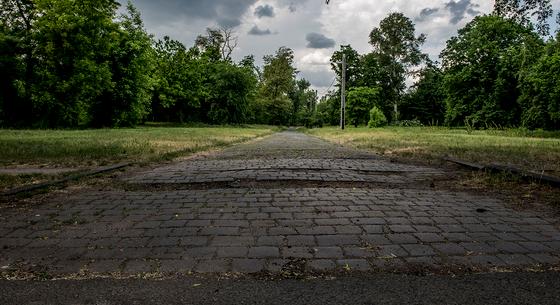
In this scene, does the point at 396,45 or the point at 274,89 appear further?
the point at 274,89

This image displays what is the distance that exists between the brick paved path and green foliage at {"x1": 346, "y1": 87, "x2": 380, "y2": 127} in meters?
43.4

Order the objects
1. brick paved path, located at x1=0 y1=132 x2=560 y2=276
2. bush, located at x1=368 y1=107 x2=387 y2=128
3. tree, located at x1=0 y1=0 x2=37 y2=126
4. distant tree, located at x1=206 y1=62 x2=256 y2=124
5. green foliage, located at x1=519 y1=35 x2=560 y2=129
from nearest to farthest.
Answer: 1. brick paved path, located at x1=0 y1=132 x2=560 y2=276
2. green foliage, located at x1=519 y1=35 x2=560 y2=129
3. tree, located at x1=0 y1=0 x2=37 y2=126
4. bush, located at x1=368 y1=107 x2=387 y2=128
5. distant tree, located at x1=206 y1=62 x2=256 y2=124

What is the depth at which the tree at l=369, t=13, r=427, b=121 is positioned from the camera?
50281 mm

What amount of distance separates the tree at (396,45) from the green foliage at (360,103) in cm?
725

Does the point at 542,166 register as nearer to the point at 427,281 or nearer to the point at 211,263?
the point at 427,281

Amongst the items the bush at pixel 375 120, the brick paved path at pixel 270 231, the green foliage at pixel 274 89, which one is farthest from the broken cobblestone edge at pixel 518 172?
the green foliage at pixel 274 89

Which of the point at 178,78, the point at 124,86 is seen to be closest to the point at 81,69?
the point at 124,86

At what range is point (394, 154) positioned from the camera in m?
10.9

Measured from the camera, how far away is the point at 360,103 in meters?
47.4

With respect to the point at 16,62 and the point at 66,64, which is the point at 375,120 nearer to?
the point at 66,64

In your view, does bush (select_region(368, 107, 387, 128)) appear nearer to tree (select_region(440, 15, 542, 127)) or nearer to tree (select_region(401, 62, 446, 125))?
tree (select_region(440, 15, 542, 127))

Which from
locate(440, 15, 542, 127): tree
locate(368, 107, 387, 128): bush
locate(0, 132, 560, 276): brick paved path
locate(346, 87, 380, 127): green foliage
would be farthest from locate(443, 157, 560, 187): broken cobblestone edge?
locate(346, 87, 380, 127): green foliage

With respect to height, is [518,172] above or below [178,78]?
below

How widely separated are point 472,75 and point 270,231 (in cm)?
4213
